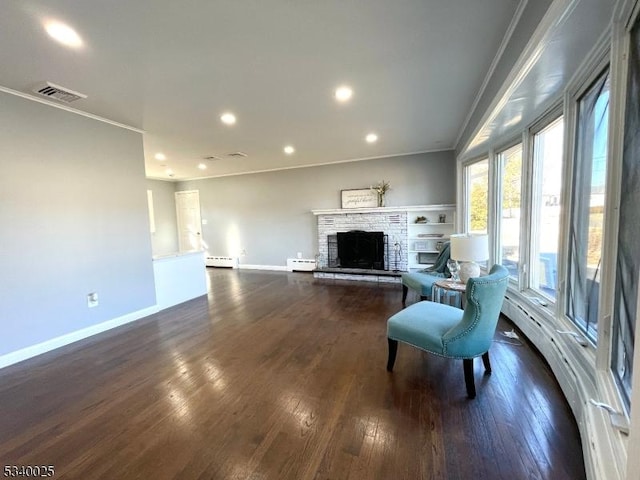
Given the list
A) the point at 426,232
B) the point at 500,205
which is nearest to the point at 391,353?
the point at 500,205

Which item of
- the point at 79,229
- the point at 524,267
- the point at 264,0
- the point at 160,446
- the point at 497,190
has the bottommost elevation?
the point at 160,446

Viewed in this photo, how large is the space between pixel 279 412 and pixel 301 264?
508cm

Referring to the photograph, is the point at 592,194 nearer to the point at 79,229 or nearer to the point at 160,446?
the point at 160,446

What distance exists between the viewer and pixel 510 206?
3.52 m

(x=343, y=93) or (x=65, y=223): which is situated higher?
(x=343, y=93)

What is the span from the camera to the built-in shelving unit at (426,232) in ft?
18.5

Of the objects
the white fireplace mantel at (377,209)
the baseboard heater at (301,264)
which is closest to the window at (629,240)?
the white fireplace mantel at (377,209)

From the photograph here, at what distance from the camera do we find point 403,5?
5.66 feet

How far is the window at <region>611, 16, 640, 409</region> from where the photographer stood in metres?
1.22

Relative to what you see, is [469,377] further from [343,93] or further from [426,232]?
[426,232]

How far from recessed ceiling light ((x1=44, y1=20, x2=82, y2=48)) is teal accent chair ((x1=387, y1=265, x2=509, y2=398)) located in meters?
3.08

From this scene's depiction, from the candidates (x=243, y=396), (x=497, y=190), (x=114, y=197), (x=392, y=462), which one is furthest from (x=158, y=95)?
(x=497, y=190)

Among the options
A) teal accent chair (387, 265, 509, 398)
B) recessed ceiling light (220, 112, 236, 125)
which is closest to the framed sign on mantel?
recessed ceiling light (220, 112, 236, 125)

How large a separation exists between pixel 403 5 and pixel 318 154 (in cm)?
393
